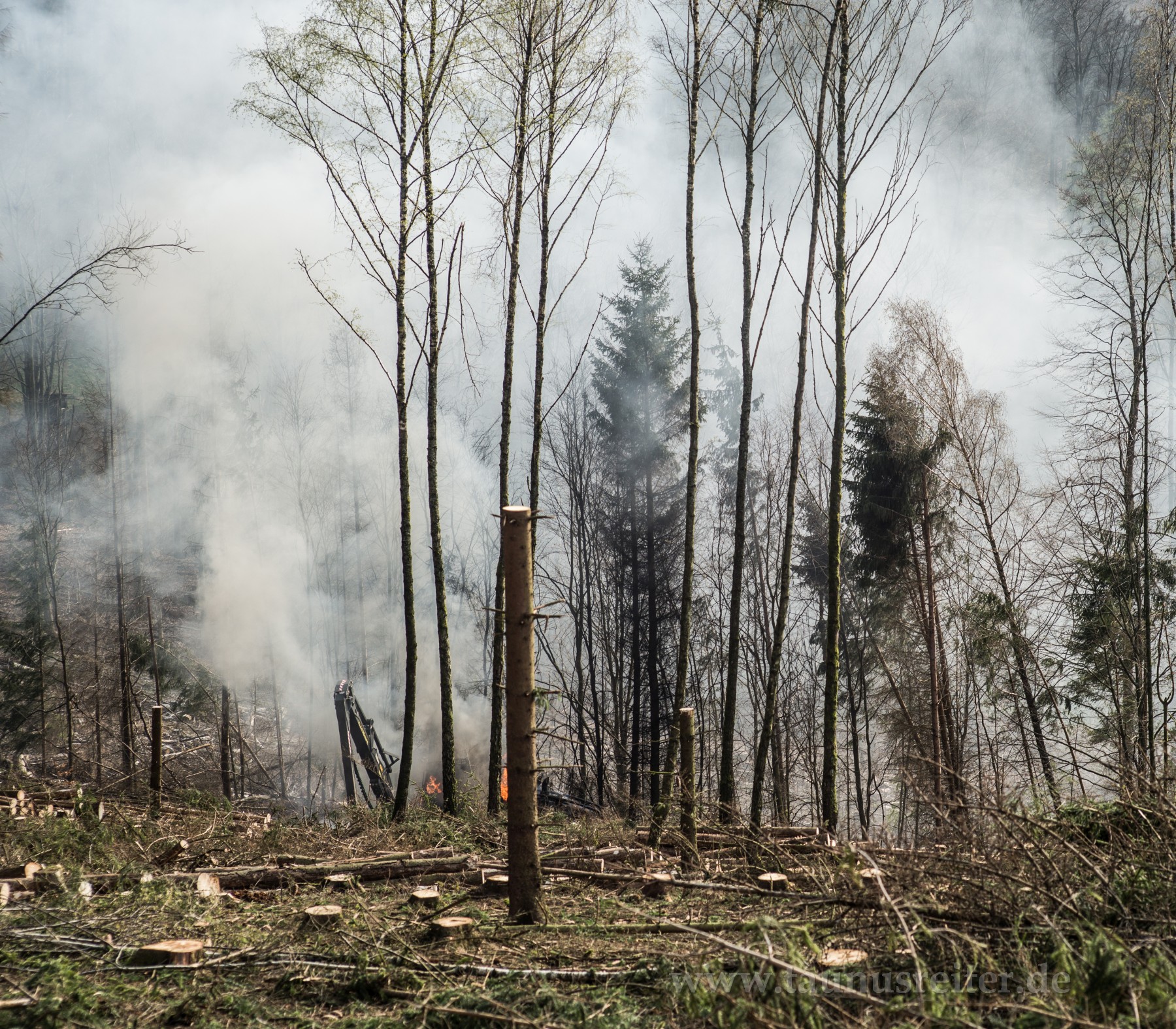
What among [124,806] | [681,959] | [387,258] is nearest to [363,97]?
[387,258]

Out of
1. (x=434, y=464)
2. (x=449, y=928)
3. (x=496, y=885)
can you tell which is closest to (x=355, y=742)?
(x=434, y=464)

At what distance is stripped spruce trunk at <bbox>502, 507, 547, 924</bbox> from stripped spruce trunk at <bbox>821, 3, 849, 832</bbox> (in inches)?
149

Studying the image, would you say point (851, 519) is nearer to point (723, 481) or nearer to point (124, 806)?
point (723, 481)

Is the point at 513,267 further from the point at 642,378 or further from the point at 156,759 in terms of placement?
the point at 642,378

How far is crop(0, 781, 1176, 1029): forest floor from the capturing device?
8.54ft

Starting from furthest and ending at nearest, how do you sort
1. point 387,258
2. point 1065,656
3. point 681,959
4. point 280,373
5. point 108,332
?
1. point 280,373
2. point 108,332
3. point 1065,656
4. point 387,258
5. point 681,959

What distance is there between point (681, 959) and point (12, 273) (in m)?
25.3

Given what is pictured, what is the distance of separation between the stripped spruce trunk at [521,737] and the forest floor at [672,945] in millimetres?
203

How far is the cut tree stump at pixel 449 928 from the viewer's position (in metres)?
Result: 4.04

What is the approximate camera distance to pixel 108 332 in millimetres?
22375

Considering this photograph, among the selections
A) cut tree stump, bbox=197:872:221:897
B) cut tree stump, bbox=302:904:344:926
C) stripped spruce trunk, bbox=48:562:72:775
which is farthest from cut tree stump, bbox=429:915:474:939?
stripped spruce trunk, bbox=48:562:72:775

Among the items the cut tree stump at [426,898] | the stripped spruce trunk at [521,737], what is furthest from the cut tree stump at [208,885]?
the stripped spruce trunk at [521,737]

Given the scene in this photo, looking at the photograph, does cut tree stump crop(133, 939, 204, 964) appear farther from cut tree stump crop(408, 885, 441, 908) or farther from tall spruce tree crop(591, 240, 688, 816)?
tall spruce tree crop(591, 240, 688, 816)

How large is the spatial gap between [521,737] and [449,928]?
39.4 inches
